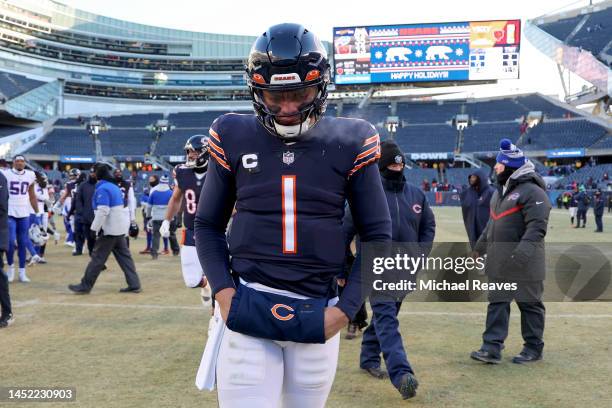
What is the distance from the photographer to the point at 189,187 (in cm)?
656

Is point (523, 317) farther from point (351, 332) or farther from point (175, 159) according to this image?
point (175, 159)

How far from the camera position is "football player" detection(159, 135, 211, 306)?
5.87m

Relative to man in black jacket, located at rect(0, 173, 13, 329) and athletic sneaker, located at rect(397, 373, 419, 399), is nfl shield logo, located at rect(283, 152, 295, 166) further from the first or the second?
man in black jacket, located at rect(0, 173, 13, 329)

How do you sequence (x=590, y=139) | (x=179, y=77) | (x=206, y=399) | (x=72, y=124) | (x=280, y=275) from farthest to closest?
(x=179, y=77), (x=72, y=124), (x=590, y=139), (x=206, y=399), (x=280, y=275)

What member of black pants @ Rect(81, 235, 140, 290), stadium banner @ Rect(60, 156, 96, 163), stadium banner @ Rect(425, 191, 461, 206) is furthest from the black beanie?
stadium banner @ Rect(60, 156, 96, 163)

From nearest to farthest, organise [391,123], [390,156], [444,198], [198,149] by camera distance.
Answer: [390,156] < [198,149] < [444,198] < [391,123]

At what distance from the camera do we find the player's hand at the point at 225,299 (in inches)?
82.9

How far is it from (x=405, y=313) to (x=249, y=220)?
5.29 m

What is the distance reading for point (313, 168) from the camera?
6.89ft

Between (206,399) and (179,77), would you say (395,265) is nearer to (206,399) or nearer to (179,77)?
(206,399)

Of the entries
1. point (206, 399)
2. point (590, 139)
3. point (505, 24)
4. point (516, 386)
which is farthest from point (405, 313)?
point (590, 139)

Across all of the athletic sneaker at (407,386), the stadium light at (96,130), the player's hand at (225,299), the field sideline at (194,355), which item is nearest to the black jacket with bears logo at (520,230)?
the field sideline at (194,355)

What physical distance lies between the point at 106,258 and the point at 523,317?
19.8 feet

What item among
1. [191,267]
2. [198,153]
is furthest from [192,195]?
[191,267]
